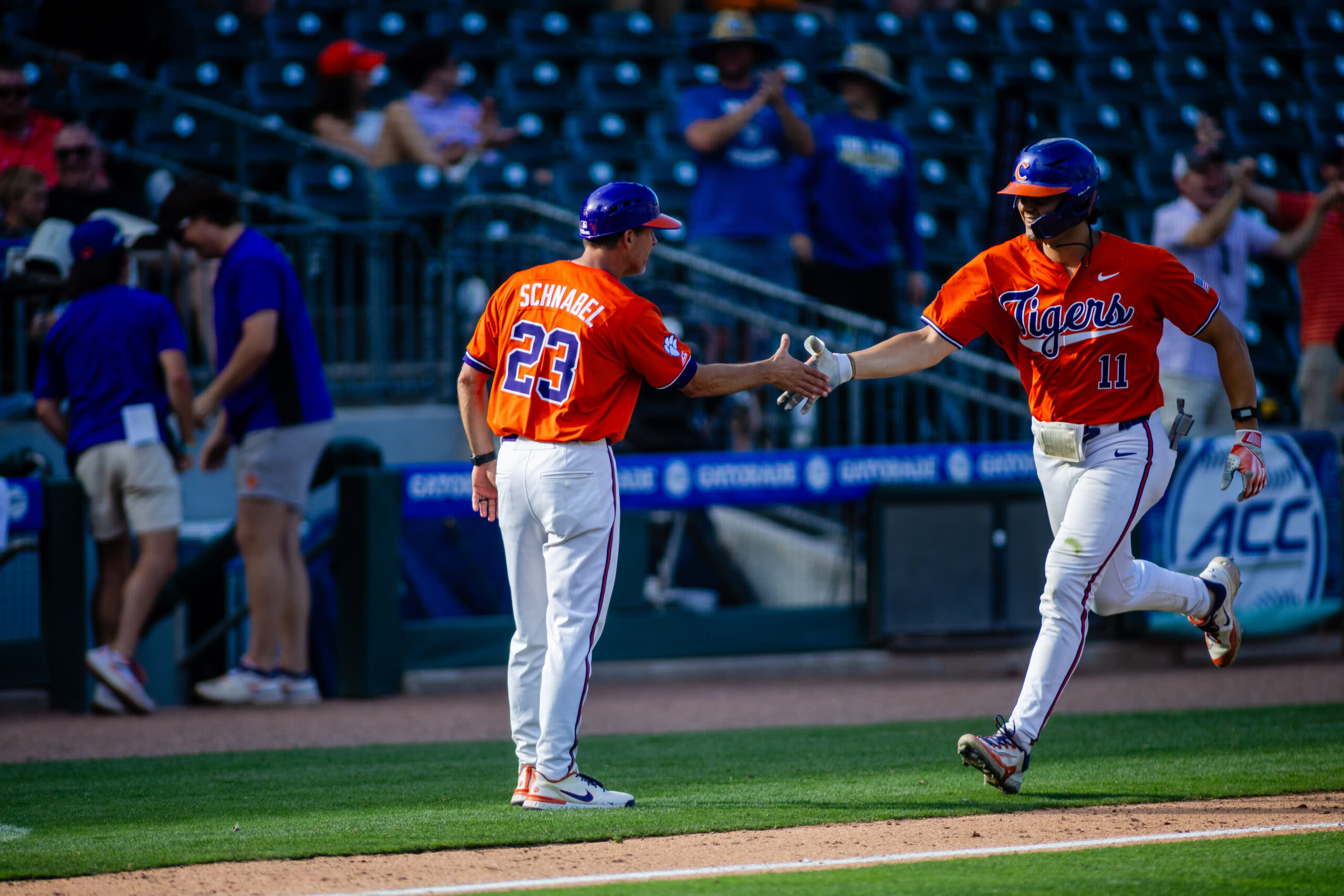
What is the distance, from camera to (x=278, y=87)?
1219 centimetres

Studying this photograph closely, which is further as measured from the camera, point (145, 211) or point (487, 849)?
point (145, 211)

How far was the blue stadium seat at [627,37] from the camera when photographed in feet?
44.6

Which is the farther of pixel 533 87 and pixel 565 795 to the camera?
pixel 533 87

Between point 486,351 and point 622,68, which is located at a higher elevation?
point 622,68

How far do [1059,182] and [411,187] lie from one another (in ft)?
22.3

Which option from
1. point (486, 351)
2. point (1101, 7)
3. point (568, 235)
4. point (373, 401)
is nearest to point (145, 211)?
point (373, 401)

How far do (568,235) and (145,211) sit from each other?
3.12 meters

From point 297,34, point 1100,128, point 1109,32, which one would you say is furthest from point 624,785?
point 1109,32

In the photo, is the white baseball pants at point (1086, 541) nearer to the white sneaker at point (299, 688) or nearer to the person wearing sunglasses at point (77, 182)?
the white sneaker at point (299, 688)

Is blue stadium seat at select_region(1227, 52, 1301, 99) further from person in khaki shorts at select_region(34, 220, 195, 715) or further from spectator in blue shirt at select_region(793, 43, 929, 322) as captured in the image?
person in khaki shorts at select_region(34, 220, 195, 715)

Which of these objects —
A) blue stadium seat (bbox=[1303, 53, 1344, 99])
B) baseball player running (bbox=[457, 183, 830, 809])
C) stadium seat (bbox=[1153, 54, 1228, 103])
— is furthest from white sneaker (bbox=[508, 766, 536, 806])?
blue stadium seat (bbox=[1303, 53, 1344, 99])

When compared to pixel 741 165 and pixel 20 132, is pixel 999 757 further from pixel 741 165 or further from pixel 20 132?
pixel 20 132

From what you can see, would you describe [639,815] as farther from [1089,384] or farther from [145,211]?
[145,211]

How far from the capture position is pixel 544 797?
4.79m
